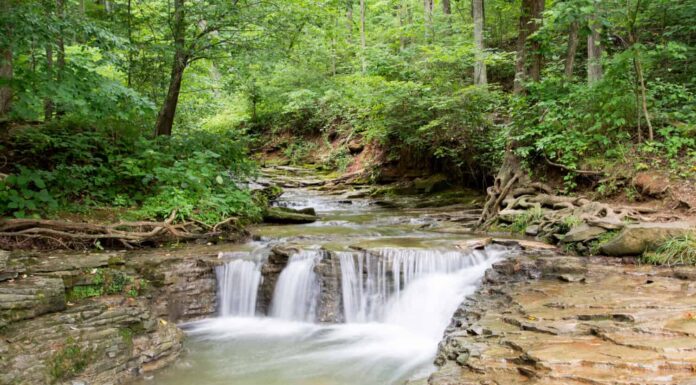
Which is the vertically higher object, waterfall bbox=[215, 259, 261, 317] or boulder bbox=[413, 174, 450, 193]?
boulder bbox=[413, 174, 450, 193]

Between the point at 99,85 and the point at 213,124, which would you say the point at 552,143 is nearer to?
the point at 99,85

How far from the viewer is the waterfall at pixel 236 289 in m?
8.45

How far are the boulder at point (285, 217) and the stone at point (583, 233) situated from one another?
6.54 meters

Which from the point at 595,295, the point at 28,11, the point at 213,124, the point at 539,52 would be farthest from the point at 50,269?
the point at 213,124

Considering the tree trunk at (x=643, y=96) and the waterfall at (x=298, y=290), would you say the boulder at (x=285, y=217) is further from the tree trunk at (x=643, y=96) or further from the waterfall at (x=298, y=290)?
the tree trunk at (x=643, y=96)

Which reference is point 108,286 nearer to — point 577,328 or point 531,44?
point 577,328

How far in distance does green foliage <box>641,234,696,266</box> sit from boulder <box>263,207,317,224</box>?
788 cm

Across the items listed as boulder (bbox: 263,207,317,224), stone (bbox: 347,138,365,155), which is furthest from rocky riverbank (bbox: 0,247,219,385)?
stone (bbox: 347,138,365,155)

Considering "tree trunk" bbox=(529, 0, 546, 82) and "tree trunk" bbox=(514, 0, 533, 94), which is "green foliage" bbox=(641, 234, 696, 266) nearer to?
"tree trunk" bbox=(514, 0, 533, 94)

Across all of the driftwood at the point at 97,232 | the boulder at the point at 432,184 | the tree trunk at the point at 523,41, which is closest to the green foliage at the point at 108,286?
the driftwood at the point at 97,232

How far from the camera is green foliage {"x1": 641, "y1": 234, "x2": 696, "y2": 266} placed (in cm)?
660

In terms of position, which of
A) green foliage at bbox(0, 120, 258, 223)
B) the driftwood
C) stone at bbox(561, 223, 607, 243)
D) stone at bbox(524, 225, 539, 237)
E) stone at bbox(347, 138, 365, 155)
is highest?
stone at bbox(347, 138, 365, 155)

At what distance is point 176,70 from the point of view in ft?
37.6

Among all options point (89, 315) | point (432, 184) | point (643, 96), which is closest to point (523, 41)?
point (643, 96)
